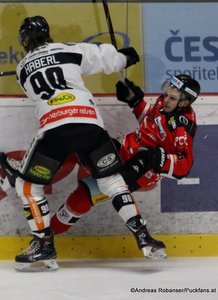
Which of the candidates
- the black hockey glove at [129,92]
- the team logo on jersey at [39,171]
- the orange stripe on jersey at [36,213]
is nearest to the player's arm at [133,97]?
the black hockey glove at [129,92]

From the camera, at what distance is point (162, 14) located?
4.02 meters

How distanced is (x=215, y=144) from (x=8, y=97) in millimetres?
1111

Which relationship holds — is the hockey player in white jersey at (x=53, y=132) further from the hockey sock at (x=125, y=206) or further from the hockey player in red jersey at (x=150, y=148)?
the hockey player in red jersey at (x=150, y=148)

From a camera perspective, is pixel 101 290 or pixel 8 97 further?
pixel 8 97

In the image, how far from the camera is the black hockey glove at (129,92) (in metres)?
3.81

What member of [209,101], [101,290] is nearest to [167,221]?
[209,101]

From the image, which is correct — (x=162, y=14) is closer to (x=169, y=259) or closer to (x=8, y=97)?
(x=8, y=97)

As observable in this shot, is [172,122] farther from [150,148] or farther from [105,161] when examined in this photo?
[105,161]

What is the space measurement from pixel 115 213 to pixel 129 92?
64 centimetres

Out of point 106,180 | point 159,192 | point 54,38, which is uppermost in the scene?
point 54,38

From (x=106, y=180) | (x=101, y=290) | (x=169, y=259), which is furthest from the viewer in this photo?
(x=169, y=259)

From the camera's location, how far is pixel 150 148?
367 centimetres

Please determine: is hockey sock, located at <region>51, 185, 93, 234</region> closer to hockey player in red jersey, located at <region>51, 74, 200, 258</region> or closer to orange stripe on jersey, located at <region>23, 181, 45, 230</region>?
hockey player in red jersey, located at <region>51, 74, 200, 258</region>

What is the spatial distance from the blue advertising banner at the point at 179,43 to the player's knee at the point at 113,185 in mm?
711
